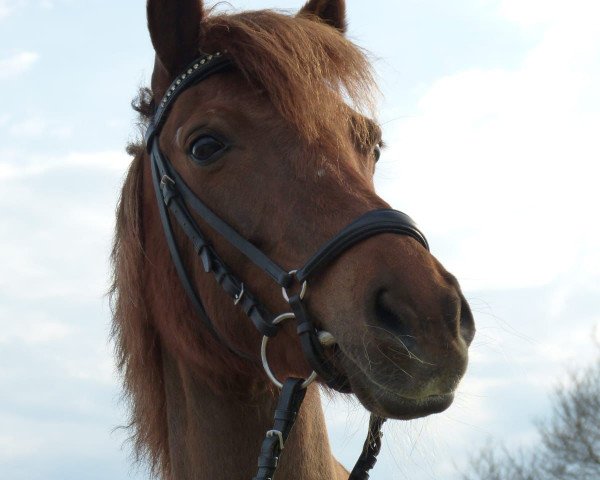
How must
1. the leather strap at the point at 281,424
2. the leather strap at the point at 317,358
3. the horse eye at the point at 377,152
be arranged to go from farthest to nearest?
the horse eye at the point at 377,152 → the leather strap at the point at 281,424 → the leather strap at the point at 317,358

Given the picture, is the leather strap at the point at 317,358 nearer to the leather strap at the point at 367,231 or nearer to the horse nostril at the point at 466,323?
the leather strap at the point at 367,231

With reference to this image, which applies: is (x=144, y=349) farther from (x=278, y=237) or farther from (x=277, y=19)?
(x=277, y=19)

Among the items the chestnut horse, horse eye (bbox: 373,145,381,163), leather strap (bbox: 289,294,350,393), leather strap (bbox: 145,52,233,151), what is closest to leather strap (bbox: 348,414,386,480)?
the chestnut horse

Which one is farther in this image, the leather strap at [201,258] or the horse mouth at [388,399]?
the leather strap at [201,258]

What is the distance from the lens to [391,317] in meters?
3.23

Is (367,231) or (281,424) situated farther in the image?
(281,424)

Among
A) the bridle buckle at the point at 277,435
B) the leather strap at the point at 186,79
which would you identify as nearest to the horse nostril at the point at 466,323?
the bridle buckle at the point at 277,435

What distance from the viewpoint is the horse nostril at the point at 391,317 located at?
123 inches

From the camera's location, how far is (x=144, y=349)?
15.4 ft

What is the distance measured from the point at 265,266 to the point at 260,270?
0.29ft

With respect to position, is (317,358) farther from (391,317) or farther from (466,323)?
(466,323)

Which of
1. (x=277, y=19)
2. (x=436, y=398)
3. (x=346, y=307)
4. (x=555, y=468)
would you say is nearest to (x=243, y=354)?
(x=346, y=307)

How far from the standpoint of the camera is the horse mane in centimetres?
412

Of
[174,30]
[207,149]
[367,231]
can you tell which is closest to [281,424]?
[367,231]
